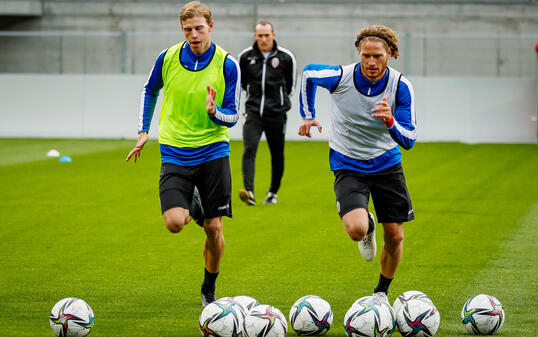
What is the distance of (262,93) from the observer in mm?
12617

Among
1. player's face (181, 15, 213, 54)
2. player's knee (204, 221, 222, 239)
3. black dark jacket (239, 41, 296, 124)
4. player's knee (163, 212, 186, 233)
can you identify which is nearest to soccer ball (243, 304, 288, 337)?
player's knee (163, 212, 186, 233)

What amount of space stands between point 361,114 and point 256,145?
19.4 feet

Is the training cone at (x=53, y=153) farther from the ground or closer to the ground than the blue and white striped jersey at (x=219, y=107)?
closer to the ground

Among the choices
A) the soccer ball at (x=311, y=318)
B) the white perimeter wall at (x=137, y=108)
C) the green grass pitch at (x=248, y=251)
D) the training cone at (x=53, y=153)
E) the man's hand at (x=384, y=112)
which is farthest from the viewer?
the white perimeter wall at (x=137, y=108)

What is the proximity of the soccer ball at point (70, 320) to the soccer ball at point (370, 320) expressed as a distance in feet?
5.38

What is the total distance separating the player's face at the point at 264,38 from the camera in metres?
12.4

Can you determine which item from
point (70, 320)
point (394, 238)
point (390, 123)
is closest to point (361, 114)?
point (390, 123)

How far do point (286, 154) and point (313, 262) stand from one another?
12.1 m

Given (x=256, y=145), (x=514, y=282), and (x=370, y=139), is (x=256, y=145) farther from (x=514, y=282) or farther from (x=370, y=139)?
(x=370, y=139)

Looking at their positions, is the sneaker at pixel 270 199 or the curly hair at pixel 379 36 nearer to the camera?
the curly hair at pixel 379 36

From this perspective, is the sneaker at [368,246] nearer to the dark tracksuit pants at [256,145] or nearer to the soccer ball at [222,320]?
the soccer ball at [222,320]

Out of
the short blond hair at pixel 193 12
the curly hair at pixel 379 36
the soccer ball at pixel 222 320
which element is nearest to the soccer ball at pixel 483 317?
the soccer ball at pixel 222 320

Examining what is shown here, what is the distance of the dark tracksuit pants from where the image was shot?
41.1ft

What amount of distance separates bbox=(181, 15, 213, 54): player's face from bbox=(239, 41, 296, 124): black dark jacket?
19.0ft
